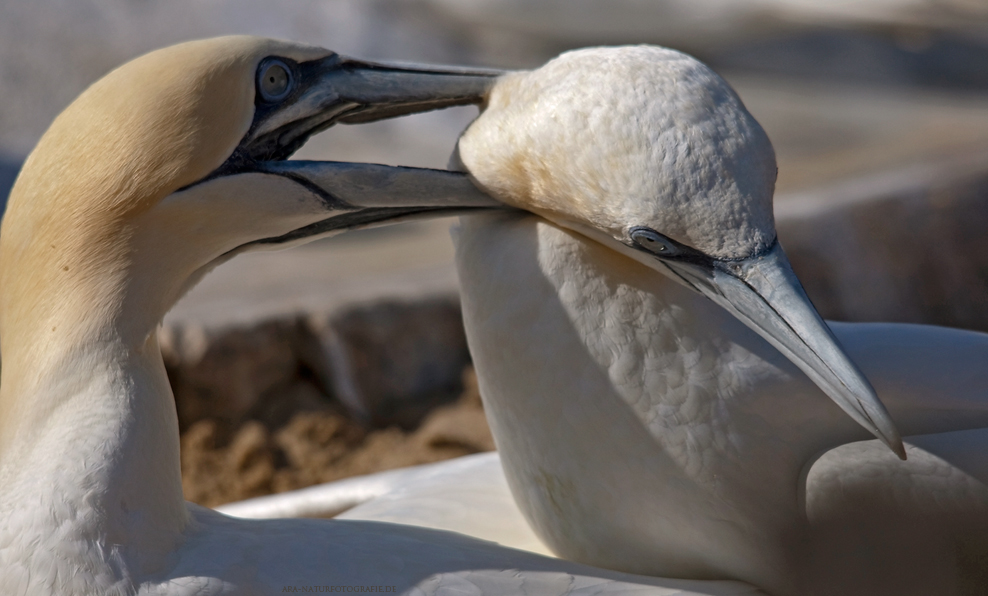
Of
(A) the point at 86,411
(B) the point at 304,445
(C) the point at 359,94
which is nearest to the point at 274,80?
(C) the point at 359,94

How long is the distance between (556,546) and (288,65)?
77 centimetres

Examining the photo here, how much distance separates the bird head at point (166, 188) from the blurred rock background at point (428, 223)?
1682 mm

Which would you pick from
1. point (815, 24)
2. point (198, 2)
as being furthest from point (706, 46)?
point (198, 2)

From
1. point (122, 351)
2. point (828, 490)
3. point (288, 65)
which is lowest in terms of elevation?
point (828, 490)

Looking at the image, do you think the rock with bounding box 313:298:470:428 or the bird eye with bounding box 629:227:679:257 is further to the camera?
the rock with bounding box 313:298:470:428

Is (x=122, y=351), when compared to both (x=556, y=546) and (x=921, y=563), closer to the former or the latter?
(x=556, y=546)

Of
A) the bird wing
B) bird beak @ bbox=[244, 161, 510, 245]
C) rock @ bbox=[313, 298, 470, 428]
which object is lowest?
rock @ bbox=[313, 298, 470, 428]

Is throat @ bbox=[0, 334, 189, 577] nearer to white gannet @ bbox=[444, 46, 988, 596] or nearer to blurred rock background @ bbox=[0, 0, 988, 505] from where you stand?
white gannet @ bbox=[444, 46, 988, 596]

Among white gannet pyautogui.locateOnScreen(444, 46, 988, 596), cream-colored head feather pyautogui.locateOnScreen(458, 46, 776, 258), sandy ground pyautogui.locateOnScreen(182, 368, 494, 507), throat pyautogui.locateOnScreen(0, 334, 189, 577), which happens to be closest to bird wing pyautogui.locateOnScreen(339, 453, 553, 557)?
white gannet pyautogui.locateOnScreen(444, 46, 988, 596)

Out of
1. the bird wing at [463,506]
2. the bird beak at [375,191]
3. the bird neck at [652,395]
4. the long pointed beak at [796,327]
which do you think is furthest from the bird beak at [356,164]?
the bird wing at [463,506]

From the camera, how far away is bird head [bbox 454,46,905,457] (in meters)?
1.08

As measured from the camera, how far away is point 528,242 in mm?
1279

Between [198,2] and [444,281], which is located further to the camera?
[198,2]

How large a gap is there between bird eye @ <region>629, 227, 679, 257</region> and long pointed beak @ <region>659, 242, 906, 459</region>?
0.03 metres
